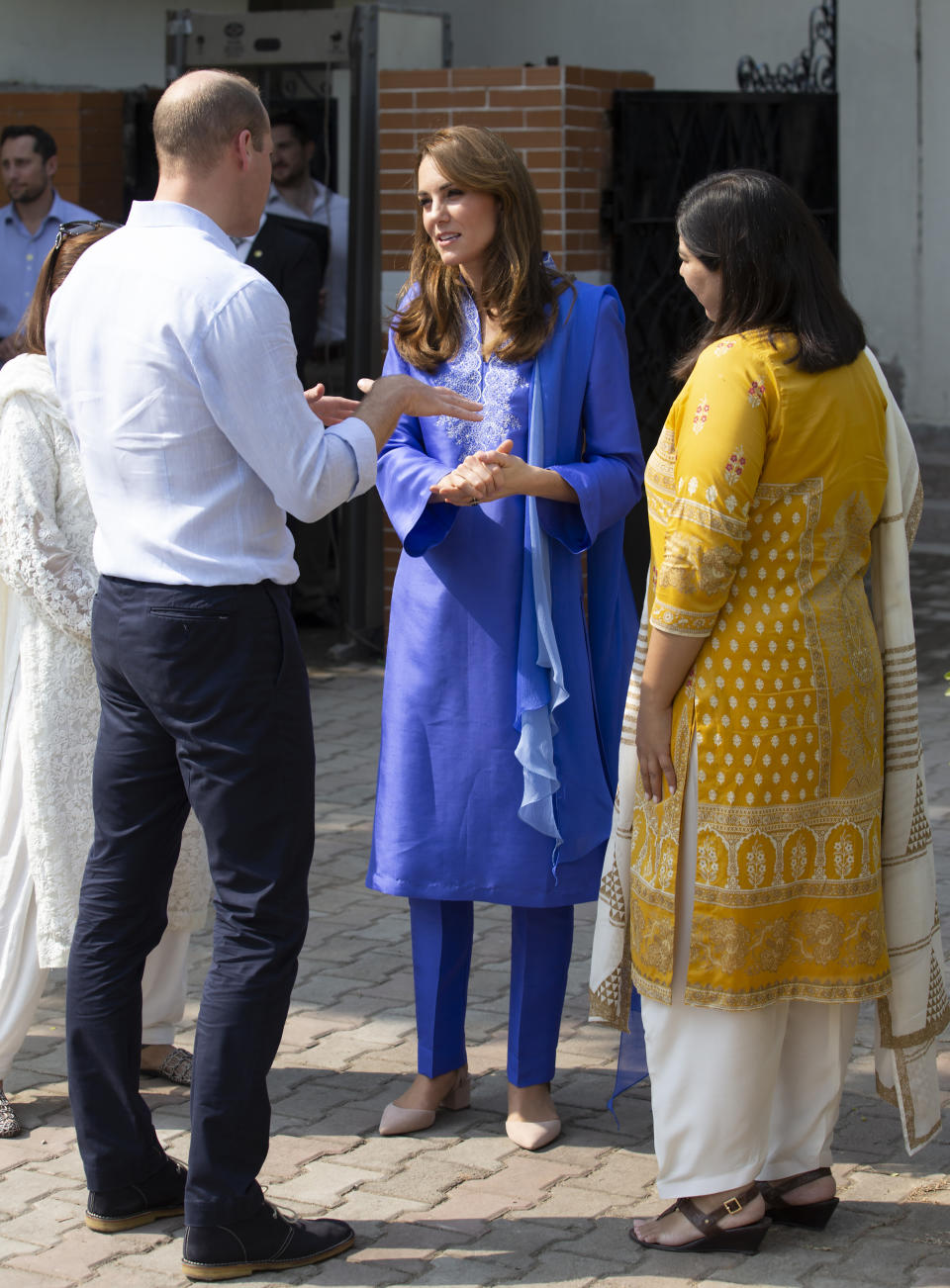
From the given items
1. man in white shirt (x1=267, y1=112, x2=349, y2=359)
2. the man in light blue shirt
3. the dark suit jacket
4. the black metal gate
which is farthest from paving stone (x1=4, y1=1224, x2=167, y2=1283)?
the man in light blue shirt

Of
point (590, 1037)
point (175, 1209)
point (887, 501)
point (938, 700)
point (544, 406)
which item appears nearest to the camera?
point (887, 501)

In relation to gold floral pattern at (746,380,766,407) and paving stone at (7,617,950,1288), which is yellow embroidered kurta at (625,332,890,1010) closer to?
gold floral pattern at (746,380,766,407)

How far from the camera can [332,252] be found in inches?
324

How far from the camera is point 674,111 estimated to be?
7.75 m

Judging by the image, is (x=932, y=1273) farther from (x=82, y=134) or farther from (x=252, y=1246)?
(x=82, y=134)

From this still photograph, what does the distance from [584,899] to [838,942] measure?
0.70m

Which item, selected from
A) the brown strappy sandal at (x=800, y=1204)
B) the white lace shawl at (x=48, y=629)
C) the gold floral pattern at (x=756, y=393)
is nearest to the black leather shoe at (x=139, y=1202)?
the white lace shawl at (x=48, y=629)

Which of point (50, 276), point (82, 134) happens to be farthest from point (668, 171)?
point (50, 276)

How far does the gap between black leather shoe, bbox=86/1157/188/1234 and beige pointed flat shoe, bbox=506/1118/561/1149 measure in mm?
689

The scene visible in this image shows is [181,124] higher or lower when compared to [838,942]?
higher

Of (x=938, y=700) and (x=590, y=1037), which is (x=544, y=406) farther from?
(x=938, y=700)

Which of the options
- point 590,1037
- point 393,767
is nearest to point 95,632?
point 393,767

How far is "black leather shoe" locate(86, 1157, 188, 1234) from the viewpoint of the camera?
3271mm

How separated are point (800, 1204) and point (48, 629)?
190 centimetres
